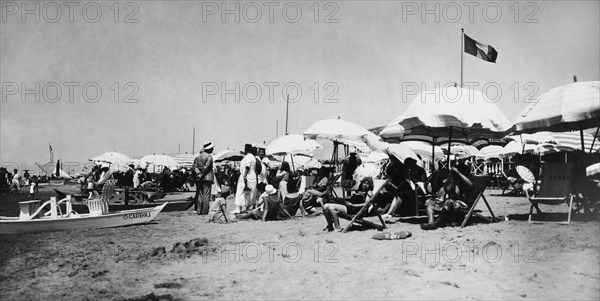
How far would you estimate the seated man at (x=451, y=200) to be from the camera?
24.7ft

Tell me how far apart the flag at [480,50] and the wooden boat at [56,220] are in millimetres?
11359

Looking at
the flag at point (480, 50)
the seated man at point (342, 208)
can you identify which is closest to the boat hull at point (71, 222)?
the seated man at point (342, 208)

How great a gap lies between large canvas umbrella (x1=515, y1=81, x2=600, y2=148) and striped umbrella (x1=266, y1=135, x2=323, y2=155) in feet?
31.0

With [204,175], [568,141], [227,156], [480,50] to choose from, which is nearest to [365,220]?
[204,175]

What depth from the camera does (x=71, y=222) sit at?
8.66 meters

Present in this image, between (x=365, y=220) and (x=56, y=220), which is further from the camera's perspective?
(x=56, y=220)

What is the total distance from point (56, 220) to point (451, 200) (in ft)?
25.9

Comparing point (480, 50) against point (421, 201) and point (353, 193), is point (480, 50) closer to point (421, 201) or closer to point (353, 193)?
point (421, 201)

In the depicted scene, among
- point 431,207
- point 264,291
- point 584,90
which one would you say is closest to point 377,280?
point 264,291

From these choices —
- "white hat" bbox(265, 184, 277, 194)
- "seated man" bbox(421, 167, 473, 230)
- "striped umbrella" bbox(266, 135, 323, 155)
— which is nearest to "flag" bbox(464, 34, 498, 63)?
"striped umbrella" bbox(266, 135, 323, 155)

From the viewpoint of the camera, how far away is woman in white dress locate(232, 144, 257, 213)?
10672 mm

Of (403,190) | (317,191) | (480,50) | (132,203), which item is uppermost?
(480,50)

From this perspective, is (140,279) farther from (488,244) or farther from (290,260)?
(488,244)

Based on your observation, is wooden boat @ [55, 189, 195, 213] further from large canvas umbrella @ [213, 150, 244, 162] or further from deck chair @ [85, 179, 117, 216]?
large canvas umbrella @ [213, 150, 244, 162]
